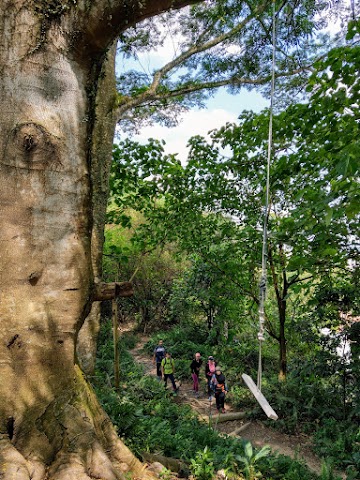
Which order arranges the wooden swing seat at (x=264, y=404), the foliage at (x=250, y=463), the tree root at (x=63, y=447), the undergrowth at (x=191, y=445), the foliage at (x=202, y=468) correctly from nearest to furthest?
1. the wooden swing seat at (x=264, y=404)
2. the tree root at (x=63, y=447)
3. the foliage at (x=202, y=468)
4. the undergrowth at (x=191, y=445)
5. the foliage at (x=250, y=463)

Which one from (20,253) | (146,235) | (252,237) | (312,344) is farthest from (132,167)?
(312,344)

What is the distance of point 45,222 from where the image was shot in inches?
96.5

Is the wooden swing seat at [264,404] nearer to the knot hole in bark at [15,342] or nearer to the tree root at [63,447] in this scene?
the tree root at [63,447]

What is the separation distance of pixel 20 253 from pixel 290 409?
8.72 metres

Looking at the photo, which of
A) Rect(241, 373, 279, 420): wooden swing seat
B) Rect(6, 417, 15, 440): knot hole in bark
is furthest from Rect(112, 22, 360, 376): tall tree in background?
Rect(6, 417, 15, 440): knot hole in bark

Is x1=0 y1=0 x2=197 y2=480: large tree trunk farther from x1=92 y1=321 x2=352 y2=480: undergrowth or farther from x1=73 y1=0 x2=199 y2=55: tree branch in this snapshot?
x1=92 y1=321 x2=352 y2=480: undergrowth

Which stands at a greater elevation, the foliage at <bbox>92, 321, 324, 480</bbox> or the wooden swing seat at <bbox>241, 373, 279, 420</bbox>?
the wooden swing seat at <bbox>241, 373, 279, 420</bbox>

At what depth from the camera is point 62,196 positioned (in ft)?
8.25

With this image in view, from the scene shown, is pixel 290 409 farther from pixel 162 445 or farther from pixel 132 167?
pixel 132 167

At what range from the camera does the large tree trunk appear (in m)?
2.35

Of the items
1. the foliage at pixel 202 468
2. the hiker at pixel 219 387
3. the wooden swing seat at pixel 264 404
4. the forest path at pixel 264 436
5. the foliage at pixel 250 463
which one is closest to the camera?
the wooden swing seat at pixel 264 404

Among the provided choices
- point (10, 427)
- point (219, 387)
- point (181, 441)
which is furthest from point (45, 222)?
point (219, 387)

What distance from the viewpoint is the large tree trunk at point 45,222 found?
235cm

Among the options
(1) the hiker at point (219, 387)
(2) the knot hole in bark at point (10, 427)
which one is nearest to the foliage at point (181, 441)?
(1) the hiker at point (219, 387)
